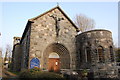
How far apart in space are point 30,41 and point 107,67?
8.99m

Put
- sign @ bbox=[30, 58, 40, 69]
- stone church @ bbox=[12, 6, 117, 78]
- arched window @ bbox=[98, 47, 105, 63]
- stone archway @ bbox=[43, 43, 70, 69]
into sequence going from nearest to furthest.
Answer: sign @ bbox=[30, 58, 40, 69] → stone church @ bbox=[12, 6, 117, 78] → arched window @ bbox=[98, 47, 105, 63] → stone archway @ bbox=[43, 43, 70, 69]

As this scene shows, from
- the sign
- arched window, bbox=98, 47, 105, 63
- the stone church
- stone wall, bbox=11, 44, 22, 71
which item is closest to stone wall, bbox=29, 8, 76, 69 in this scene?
the stone church

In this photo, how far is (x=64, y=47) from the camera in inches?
624

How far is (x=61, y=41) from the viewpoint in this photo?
15.8 metres

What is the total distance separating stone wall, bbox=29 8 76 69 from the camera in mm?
14375

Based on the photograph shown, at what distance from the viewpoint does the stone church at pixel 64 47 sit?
45.2 feet

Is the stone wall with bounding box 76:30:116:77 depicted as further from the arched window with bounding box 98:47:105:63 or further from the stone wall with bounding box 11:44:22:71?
the stone wall with bounding box 11:44:22:71

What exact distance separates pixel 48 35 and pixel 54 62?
3.55 m

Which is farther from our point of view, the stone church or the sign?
the stone church

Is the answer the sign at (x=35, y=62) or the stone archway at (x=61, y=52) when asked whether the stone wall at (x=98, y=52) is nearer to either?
the stone archway at (x=61, y=52)

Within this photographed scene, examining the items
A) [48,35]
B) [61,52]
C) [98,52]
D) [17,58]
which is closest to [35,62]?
[48,35]

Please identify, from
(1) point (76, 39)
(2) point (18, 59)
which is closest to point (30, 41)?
(1) point (76, 39)

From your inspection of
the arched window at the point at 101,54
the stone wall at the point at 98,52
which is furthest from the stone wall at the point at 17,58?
the arched window at the point at 101,54

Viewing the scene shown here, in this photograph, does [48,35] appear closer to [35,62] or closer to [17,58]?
[35,62]
